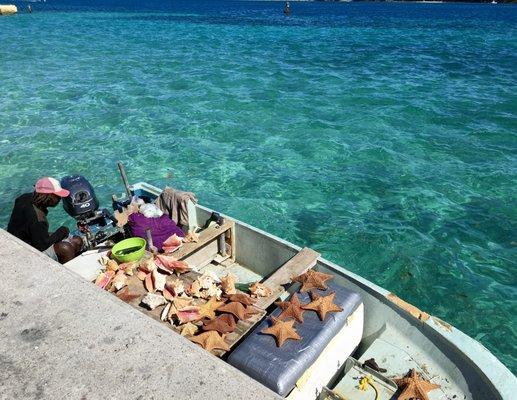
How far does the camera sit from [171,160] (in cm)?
1894

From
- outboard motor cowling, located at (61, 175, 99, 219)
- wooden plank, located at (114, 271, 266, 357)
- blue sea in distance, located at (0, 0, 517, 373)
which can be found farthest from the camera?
blue sea in distance, located at (0, 0, 517, 373)

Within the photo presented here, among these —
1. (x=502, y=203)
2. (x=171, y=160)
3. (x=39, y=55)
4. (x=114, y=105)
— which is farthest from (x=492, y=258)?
(x=39, y=55)

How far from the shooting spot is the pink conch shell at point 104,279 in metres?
6.59

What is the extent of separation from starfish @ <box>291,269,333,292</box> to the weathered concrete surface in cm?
231

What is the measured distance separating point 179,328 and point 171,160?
1415cm

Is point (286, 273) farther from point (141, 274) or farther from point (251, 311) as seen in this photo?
point (141, 274)

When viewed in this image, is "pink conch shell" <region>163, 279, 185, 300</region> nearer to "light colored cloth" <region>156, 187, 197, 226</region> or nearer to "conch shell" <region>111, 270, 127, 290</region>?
"conch shell" <region>111, 270, 127, 290</region>

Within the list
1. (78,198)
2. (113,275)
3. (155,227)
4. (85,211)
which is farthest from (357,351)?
(78,198)

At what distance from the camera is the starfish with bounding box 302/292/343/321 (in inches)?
223

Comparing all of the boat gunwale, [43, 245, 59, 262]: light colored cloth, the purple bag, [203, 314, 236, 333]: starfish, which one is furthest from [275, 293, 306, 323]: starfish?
[43, 245, 59, 262]: light colored cloth

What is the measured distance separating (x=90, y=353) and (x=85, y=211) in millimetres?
5154

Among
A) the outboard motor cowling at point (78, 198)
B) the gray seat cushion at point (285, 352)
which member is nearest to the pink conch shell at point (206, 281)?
the gray seat cushion at point (285, 352)

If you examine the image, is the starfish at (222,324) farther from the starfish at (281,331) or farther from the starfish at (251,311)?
the starfish at (281,331)

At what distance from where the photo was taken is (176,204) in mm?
8922
